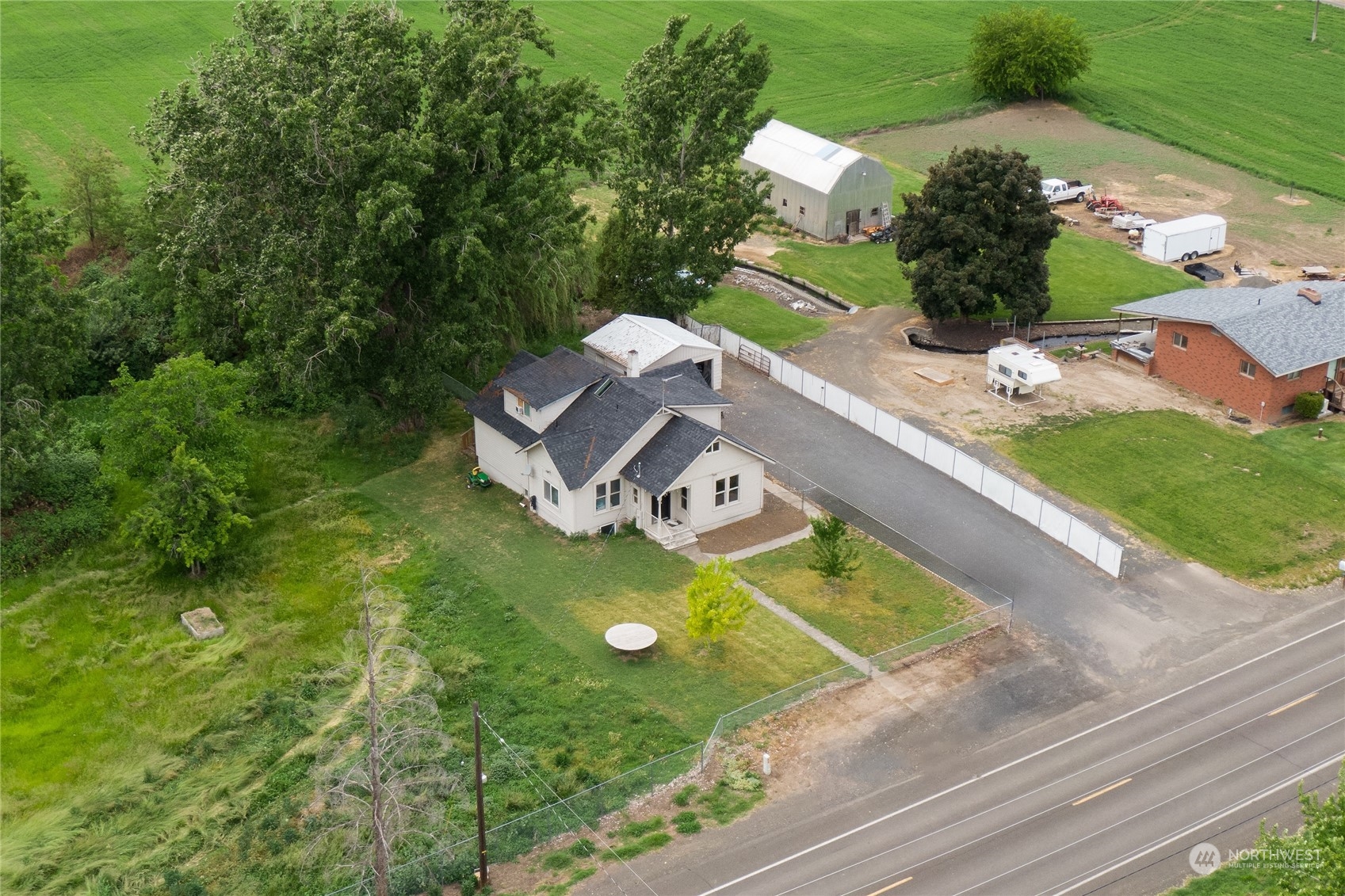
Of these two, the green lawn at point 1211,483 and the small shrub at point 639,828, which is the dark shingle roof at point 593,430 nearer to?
the small shrub at point 639,828

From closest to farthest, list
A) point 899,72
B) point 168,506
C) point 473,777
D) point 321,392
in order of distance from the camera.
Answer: point 473,777 < point 168,506 < point 321,392 < point 899,72

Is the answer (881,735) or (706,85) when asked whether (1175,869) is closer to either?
(881,735)

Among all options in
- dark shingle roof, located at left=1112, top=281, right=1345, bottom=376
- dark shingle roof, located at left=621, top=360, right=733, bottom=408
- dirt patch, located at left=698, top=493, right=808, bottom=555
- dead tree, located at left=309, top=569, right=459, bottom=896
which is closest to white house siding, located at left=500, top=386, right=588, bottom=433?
dark shingle roof, located at left=621, top=360, right=733, bottom=408

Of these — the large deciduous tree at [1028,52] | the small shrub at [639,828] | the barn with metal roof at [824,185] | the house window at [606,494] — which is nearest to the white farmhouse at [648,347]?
the house window at [606,494]

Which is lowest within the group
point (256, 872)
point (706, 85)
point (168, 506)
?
point (256, 872)

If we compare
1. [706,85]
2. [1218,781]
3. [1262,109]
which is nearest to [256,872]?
[1218,781]

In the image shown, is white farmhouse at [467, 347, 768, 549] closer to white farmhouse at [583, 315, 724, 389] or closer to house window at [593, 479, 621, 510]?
house window at [593, 479, 621, 510]
